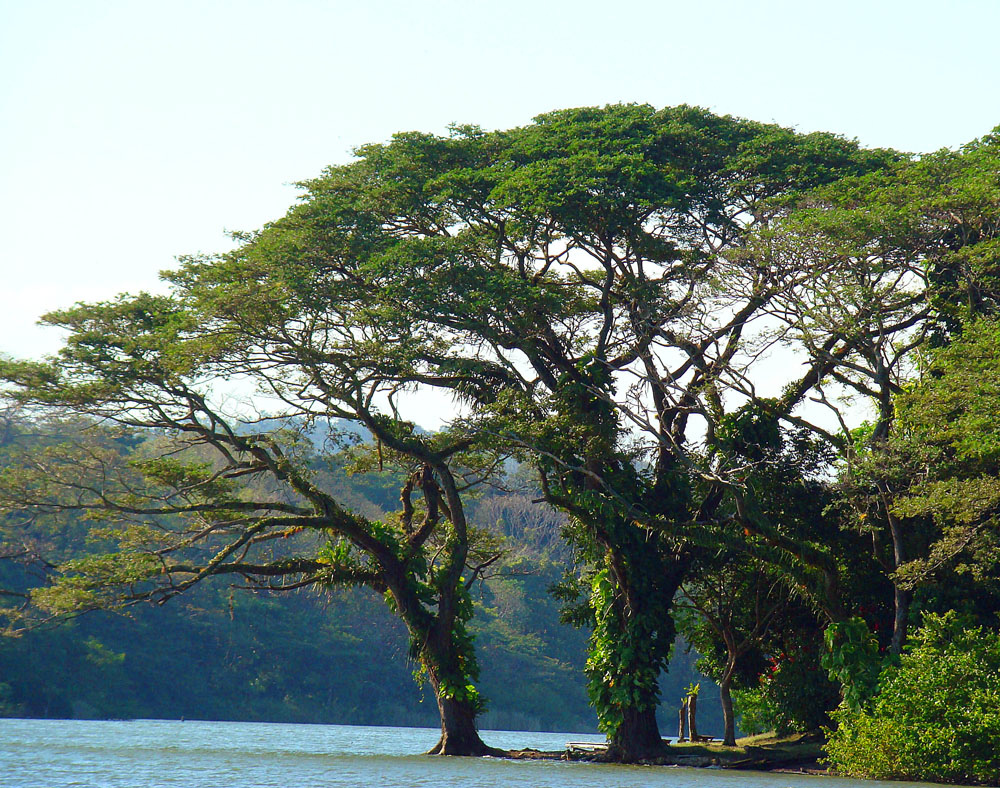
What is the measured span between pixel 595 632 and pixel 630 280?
6.45 metres

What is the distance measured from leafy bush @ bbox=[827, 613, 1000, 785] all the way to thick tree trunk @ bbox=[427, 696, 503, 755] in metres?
7.28

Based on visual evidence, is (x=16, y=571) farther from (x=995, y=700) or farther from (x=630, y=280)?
(x=995, y=700)

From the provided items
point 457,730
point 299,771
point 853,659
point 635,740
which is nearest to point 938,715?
point 853,659

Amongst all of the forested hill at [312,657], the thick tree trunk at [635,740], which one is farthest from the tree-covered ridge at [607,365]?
the forested hill at [312,657]

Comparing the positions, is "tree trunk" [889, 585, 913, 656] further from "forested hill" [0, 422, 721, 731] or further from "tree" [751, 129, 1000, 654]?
"forested hill" [0, 422, 721, 731]

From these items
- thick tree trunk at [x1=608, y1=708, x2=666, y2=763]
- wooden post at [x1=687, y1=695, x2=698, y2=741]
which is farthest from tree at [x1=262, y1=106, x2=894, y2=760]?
wooden post at [x1=687, y1=695, x2=698, y2=741]

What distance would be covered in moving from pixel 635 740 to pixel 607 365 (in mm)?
6587

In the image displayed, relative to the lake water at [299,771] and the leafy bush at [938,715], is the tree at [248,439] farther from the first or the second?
the leafy bush at [938,715]

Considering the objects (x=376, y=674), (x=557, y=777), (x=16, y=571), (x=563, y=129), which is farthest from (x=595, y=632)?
(x=376, y=674)

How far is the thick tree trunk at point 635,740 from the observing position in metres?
19.9

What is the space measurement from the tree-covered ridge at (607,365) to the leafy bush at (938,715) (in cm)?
97

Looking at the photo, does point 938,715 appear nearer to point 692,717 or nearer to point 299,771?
point 299,771

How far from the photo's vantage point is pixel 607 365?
19.9m

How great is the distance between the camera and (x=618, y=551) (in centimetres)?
2011
